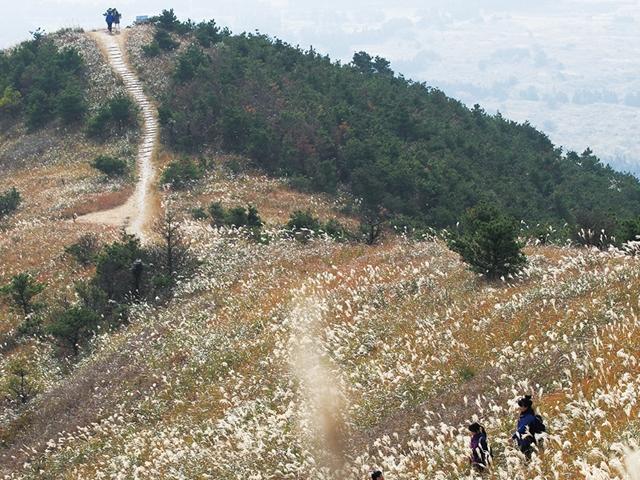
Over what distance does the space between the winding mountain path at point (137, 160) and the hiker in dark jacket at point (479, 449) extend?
25087mm

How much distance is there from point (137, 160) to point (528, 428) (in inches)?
1537

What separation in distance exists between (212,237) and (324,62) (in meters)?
41.6

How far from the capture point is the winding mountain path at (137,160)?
1353 inches

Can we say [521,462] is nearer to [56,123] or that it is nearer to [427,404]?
[427,404]

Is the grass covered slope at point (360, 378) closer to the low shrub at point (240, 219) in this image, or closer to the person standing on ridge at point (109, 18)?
the low shrub at point (240, 219)

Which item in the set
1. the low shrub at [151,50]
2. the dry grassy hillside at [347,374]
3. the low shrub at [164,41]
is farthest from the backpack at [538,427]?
→ the low shrub at [164,41]

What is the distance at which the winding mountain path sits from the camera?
34375mm

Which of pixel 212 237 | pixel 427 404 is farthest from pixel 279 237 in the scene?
pixel 427 404

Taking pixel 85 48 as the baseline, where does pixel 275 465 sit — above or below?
below

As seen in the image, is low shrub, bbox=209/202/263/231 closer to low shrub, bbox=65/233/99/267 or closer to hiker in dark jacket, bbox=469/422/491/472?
low shrub, bbox=65/233/99/267

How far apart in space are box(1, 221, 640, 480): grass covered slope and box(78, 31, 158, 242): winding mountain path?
14487 mm

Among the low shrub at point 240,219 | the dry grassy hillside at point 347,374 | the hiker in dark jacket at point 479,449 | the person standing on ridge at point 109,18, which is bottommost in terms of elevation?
the low shrub at point 240,219

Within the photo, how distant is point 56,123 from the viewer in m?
50.7

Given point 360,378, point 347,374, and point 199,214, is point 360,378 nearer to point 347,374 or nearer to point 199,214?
point 347,374
